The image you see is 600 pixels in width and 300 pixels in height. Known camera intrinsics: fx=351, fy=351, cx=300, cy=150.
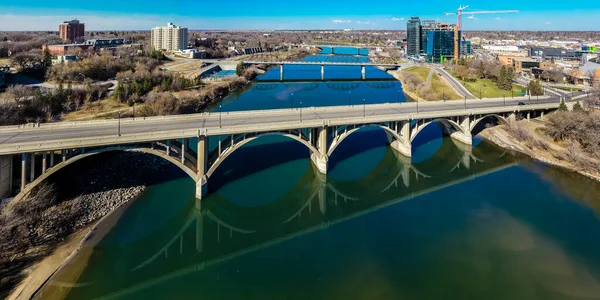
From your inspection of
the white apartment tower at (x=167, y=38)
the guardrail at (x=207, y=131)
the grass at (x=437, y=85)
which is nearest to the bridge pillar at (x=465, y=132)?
the guardrail at (x=207, y=131)

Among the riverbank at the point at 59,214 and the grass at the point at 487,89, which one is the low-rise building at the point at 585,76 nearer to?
the grass at the point at 487,89

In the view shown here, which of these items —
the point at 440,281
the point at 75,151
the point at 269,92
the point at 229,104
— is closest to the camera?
the point at 440,281

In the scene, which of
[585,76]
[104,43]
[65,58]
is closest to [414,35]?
[585,76]

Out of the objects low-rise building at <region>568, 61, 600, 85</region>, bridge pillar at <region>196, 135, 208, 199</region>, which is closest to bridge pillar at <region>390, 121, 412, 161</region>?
bridge pillar at <region>196, 135, 208, 199</region>

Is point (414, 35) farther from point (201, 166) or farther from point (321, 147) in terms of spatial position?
point (201, 166)

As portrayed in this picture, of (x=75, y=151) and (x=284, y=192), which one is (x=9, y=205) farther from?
(x=284, y=192)

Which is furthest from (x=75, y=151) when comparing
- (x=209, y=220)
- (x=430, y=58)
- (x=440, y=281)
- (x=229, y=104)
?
(x=430, y=58)

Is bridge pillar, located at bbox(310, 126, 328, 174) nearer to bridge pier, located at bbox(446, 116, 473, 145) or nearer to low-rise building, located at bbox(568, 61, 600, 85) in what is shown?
bridge pier, located at bbox(446, 116, 473, 145)
